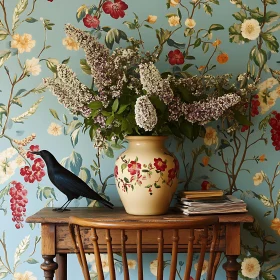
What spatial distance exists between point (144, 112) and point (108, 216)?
46 centimetres

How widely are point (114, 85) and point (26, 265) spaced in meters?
0.89

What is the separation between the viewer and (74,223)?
1.53 m

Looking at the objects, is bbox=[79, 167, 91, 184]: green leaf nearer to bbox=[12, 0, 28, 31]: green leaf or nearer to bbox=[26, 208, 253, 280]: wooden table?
bbox=[26, 208, 253, 280]: wooden table

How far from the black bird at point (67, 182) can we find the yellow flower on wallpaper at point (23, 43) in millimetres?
486

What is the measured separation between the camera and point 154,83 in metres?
1.79

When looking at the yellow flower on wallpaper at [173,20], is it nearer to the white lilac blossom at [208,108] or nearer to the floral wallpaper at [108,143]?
the floral wallpaper at [108,143]

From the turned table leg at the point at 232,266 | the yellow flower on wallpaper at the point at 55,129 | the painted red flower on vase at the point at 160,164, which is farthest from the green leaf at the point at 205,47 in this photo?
the turned table leg at the point at 232,266

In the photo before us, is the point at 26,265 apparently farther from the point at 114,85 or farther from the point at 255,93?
the point at 255,93

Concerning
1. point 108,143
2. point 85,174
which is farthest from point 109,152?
point 85,174

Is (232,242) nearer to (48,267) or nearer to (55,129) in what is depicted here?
(48,267)

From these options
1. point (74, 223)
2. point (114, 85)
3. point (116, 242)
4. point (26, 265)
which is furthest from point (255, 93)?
point (26, 265)

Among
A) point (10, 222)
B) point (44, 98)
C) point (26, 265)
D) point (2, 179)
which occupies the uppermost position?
point (44, 98)

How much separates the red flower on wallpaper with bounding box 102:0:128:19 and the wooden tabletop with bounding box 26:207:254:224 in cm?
84

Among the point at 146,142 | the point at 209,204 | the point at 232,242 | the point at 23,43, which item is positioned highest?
the point at 23,43
